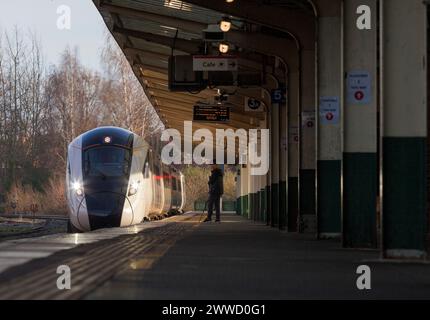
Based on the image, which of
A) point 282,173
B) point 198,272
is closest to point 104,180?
point 282,173

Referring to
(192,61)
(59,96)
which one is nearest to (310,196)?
(192,61)

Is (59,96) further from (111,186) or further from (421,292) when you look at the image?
(421,292)

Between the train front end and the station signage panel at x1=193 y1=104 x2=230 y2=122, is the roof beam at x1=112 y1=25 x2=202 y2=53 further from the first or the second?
the station signage panel at x1=193 y1=104 x2=230 y2=122

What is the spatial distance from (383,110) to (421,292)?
470 centimetres

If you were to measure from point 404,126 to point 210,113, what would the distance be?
23771 mm

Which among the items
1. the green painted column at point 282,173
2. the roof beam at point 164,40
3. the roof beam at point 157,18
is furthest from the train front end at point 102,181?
the roof beam at point 157,18

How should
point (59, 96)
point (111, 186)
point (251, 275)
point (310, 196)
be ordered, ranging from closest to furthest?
point (251, 275)
point (310, 196)
point (111, 186)
point (59, 96)

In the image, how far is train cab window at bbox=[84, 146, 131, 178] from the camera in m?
31.2

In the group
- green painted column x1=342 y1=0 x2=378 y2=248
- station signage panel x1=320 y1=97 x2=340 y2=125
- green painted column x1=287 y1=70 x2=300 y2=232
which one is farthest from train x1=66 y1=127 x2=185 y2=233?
green painted column x1=342 y1=0 x2=378 y2=248

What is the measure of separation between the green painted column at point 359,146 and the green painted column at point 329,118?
3.47m

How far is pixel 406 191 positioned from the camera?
568 inches

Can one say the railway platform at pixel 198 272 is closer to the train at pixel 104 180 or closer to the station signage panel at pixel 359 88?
the station signage panel at pixel 359 88

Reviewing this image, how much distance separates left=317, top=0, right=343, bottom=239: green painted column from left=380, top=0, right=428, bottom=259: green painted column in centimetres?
668

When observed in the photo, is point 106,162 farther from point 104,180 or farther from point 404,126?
point 404,126
